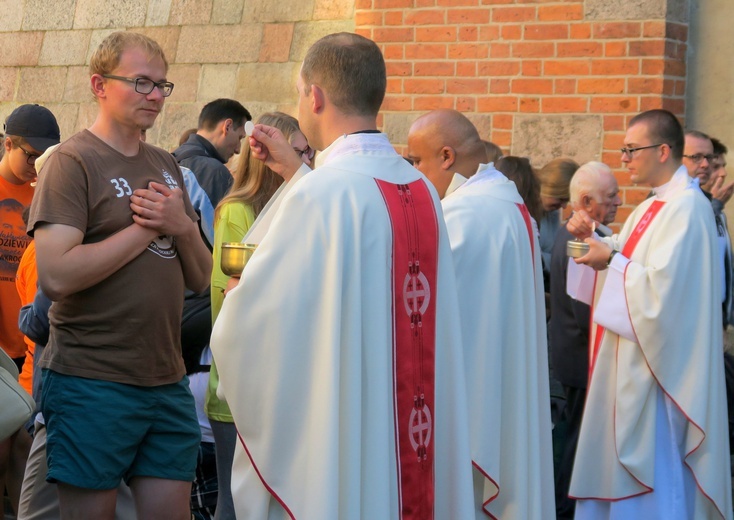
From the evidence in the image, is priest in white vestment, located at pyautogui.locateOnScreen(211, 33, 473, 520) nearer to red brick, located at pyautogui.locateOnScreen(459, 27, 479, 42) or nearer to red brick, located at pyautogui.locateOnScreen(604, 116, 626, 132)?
red brick, located at pyautogui.locateOnScreen(604, 116, 626, 132)

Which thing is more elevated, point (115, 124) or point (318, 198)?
point (115, 124)

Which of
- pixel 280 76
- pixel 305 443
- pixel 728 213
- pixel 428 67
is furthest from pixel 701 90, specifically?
pixel 305 443

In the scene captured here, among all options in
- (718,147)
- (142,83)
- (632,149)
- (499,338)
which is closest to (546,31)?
(718,147)

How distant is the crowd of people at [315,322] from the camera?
10.5 feet

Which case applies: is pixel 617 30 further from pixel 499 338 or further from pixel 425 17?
pixel 499 338

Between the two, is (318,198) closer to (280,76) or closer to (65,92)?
(280,76)

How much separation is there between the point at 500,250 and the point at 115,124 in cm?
162

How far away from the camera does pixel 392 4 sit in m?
7.93

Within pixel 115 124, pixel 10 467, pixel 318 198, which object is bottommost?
pixel 10 467

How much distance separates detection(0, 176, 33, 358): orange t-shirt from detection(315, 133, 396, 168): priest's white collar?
8.31 feet

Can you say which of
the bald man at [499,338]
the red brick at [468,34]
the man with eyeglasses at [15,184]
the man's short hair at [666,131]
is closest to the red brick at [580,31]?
the red brick at [468,34]

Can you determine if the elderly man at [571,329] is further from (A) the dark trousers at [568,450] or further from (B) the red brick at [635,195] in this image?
(B) the red brick at [635,195]

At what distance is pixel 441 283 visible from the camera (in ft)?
11.5

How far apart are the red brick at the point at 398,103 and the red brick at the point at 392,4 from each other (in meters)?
0.63
